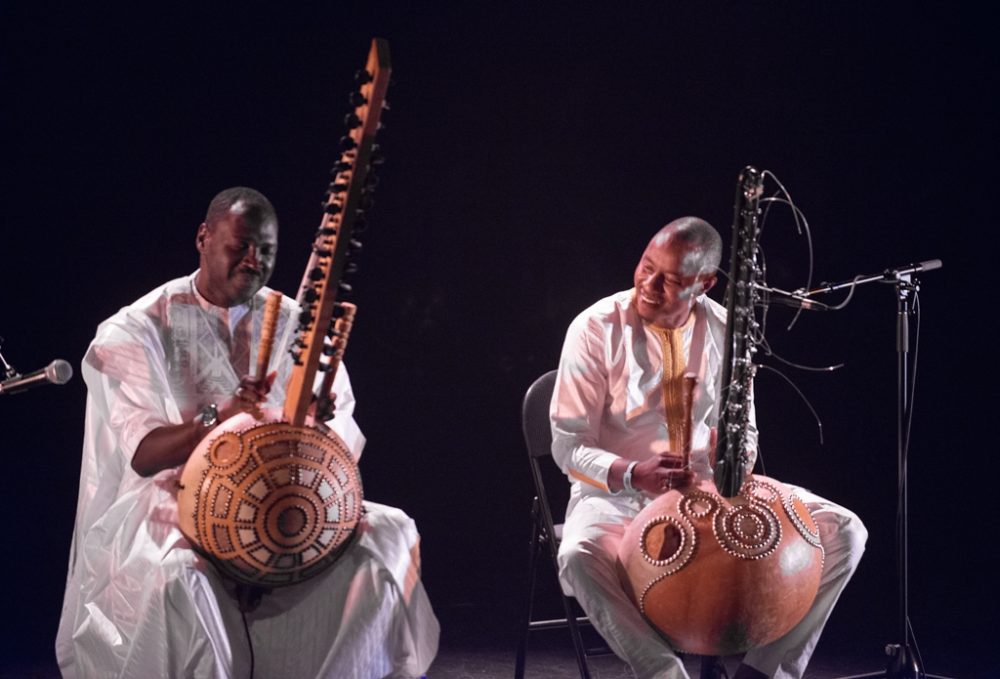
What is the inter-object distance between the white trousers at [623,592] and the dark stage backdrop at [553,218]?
1.52m

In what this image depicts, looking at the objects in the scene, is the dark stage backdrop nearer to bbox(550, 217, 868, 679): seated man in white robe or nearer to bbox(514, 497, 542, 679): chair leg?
bbox(514, 497, 542, 679): chair leg

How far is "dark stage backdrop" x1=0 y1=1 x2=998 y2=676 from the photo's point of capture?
Result: 15.8 feet

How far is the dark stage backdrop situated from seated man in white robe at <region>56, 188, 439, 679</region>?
59.9 inches

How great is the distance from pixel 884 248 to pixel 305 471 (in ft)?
11.9

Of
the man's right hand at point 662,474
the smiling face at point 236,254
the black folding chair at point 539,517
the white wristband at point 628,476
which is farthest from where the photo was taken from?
the black folding chair at point 539,517

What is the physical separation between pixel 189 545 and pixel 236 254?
0.87m

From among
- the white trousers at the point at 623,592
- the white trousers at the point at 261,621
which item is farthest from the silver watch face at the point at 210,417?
the white trousers at the point at 623,592

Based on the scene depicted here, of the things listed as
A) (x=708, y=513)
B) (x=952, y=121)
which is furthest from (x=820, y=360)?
(x=708, y=513)

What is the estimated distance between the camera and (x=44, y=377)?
109 inches

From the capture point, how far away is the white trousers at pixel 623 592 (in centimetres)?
322

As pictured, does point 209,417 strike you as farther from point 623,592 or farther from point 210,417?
point 623,592

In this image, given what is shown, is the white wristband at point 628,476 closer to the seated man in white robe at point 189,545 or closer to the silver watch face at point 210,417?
the seated man in white robe at point 189,545

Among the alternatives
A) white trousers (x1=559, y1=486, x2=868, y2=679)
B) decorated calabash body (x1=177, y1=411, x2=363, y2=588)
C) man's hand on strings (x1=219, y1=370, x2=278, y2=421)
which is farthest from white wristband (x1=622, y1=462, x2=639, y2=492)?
man's hand on strings (x1=219, y1=370, x2=278, y2=421)

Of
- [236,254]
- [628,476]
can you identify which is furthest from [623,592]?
[236,254]
